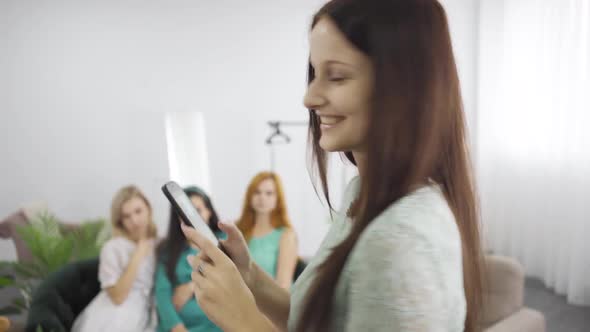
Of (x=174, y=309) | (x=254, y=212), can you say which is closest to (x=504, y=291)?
(x=254, y=212)

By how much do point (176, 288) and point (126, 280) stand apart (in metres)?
0.29

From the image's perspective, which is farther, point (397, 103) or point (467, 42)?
point (467, 42)

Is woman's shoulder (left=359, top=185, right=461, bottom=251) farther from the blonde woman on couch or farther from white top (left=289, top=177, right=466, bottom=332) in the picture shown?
the blonde woman on couch

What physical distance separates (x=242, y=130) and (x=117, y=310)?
2.96 meters

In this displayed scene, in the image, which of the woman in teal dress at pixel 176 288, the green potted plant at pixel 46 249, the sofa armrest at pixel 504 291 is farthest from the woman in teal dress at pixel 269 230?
the green potted plant at pixel 46 249

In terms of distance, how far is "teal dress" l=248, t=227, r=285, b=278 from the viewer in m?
2.97

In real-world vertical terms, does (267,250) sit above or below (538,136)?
below

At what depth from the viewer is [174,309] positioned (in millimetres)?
2736

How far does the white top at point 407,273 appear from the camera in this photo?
54 centimetres

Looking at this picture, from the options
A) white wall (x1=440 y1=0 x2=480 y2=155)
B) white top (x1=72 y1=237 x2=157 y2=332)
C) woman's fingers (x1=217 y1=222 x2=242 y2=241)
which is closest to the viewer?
woman's fingers (x1=217 y1=222 x2=242 y2=241)

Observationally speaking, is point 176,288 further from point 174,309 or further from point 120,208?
point 120,208

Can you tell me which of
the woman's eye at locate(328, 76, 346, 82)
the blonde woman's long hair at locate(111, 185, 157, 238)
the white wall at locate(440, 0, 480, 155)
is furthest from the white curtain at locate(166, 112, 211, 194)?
the woman's eye at locate(328, 76, 346, 82)

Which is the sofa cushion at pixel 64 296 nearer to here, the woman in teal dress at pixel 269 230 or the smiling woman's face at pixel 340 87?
the woman in teal dress at pixel 269 230

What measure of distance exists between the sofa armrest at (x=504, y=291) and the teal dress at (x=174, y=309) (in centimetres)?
144
